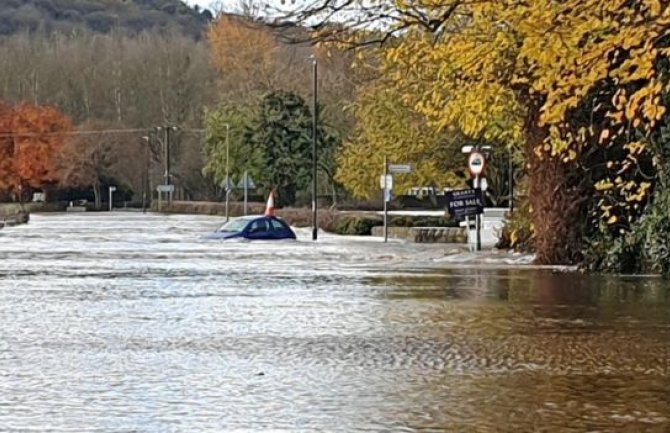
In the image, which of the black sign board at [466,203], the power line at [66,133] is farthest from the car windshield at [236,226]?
the power line at [66,133]

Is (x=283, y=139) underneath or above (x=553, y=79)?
above

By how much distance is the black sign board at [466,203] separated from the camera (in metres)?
33.6

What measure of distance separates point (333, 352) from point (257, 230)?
Answer: 29829mm

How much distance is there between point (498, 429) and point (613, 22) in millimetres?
8692

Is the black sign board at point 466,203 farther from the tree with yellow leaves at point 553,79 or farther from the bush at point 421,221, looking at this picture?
the bush at point 421,221

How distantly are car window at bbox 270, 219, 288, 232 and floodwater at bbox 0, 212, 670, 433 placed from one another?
18093 mm

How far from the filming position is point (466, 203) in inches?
1321

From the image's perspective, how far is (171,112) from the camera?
117938 mm

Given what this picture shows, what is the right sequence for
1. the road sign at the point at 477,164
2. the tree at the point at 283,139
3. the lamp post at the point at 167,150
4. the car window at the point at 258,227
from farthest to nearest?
the lamp post at the point at 167,150 < the tree at the point at 283,139 < the car window at the point at 258,227 < the road sign at the point at 477,164

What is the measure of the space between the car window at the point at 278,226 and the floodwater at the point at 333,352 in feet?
59.4

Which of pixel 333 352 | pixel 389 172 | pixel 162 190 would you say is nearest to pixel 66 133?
pixel 162 190

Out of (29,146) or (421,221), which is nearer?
(421,221)

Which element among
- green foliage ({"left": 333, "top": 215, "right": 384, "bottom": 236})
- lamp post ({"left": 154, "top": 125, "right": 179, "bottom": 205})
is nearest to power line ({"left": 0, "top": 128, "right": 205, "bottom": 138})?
lamp post ({"left": 154, "top": 125, "right": 179, "bottom": 205})

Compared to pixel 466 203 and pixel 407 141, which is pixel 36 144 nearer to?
pixel 407 141
